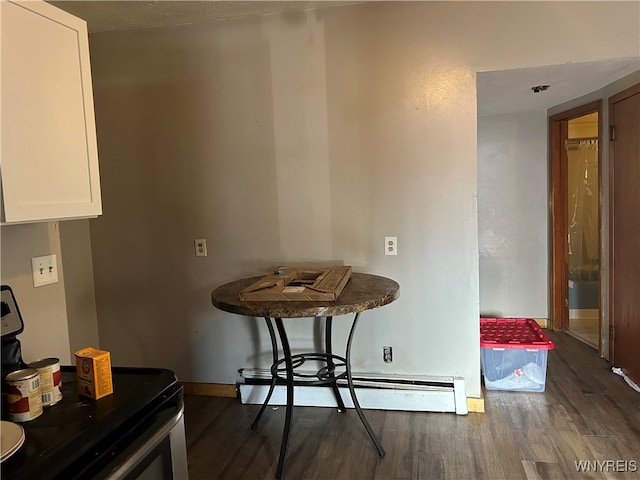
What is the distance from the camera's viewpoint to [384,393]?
8.72 ft

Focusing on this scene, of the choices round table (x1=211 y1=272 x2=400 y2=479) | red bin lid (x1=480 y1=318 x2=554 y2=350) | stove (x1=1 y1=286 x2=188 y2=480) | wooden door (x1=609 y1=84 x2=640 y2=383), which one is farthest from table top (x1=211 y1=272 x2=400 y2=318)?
wooden door (x1=609 y1=84 x2=640 y2=383)

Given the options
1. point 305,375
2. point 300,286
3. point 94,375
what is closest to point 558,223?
point 305,375

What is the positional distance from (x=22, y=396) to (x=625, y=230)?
3.34 metres

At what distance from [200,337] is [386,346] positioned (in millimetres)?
1220

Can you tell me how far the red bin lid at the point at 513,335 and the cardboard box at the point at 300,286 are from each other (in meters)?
1.20

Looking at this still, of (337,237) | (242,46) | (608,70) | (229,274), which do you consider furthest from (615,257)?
(242,46)

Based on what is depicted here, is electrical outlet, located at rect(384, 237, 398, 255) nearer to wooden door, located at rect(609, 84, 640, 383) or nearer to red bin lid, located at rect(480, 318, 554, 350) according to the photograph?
red bin lid, located at rect(480, 318, 554, 350)

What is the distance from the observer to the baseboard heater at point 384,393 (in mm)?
2605

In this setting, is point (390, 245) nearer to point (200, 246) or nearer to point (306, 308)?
point (306, 308)

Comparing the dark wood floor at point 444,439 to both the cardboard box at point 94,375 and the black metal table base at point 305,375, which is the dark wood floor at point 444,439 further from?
the cardboard box at point 94,375

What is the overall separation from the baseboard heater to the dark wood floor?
0.05 m

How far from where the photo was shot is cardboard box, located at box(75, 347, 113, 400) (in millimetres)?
1262

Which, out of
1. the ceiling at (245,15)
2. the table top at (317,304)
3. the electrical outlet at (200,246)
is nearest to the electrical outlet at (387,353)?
the table top at (317,304)

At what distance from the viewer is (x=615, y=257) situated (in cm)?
309
